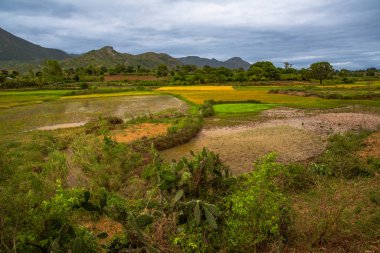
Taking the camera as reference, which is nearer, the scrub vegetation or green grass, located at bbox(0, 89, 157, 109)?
the scrub vegetation

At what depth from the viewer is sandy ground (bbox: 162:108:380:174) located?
12.9 metres

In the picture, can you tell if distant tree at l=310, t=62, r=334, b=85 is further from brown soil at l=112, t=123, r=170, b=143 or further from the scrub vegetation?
brown soil at l=112, t=123, r=170, b=143

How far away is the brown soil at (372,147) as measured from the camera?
37.1ft

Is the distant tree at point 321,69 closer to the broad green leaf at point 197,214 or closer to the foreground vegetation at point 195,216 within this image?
the foreground vegetation at point 195,216

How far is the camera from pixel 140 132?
17516 mm

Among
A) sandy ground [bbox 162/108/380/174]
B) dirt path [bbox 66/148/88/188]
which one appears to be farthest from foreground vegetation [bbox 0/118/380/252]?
sandy ground [bbox 162/108/380/174]

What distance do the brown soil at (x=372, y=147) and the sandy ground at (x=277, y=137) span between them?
1752 millimetres

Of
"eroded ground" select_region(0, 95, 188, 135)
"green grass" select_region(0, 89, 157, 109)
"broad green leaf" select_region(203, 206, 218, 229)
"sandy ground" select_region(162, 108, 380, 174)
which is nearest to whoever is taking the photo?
"broad green leaf" select_region(203, 206, 218, 229)

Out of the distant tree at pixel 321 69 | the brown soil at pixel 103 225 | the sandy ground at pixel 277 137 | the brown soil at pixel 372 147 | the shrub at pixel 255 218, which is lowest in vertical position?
the brown soil at pixel 103 225

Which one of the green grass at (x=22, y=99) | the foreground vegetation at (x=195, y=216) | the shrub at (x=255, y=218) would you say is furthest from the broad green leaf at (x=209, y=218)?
the green grass at (x=22, y=99)

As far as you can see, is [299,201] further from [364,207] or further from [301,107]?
[301,107]

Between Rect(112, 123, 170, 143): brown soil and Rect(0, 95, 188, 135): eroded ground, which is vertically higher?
Rect(112, 123, 170, 143): brown soil

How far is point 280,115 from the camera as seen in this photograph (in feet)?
79.0

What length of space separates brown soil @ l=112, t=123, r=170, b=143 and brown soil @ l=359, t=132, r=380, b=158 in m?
9.50
